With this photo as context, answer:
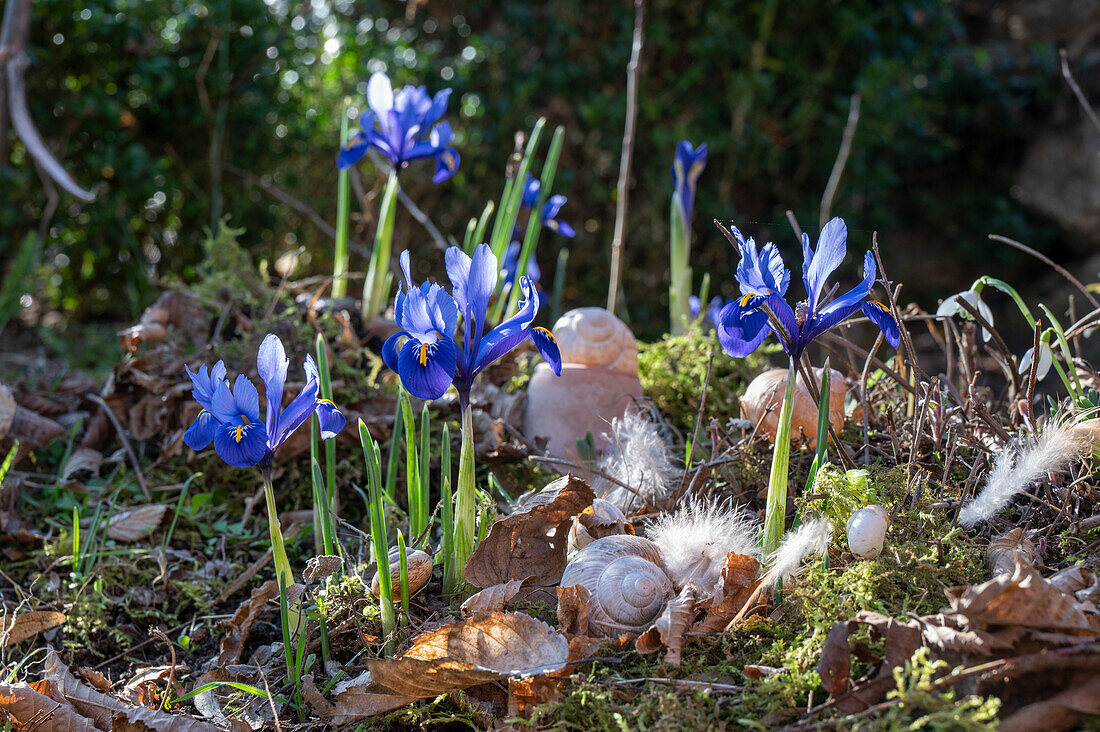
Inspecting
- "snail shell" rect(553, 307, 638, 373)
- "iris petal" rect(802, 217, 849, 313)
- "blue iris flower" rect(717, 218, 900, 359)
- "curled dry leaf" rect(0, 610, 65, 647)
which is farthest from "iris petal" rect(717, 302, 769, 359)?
"curled dry leaf" rect(0, 610, 65, 647)

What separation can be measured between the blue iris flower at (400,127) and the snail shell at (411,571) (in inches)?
49.9

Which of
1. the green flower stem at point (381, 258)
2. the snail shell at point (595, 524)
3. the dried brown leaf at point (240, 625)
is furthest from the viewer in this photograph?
the green flower stem at point (381, 258)

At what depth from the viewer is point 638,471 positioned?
1851 millimetres

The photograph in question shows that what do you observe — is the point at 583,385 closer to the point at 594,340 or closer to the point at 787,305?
the point at 594,340

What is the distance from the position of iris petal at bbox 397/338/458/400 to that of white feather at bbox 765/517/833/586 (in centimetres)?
62

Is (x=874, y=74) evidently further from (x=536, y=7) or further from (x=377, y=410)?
(x=377, y=410)

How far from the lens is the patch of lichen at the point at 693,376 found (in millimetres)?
2438

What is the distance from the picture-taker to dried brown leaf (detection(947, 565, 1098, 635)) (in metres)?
1.16

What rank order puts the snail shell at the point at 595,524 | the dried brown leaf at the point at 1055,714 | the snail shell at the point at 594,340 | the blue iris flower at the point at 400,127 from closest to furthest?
the dried brown leaf at the point at 1055,714 → the snail shell at the point at 595,524 → the snail shell at the point at 594,340 → the blue iris flower at the point at 400,127

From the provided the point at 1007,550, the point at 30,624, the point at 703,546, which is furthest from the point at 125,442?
the point at 1007,550

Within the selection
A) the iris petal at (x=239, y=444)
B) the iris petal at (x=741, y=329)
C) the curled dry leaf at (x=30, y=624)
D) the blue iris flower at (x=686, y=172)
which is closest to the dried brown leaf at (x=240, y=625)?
the curled dry leaf at (x=30, y=624)

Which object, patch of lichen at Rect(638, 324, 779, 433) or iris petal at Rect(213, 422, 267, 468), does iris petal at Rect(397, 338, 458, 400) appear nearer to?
iris petal at Rect(213, 422, 267, 468)

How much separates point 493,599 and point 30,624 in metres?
1.05

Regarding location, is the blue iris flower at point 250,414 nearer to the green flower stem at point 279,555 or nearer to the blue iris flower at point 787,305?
the green flower stem at point 279,555
